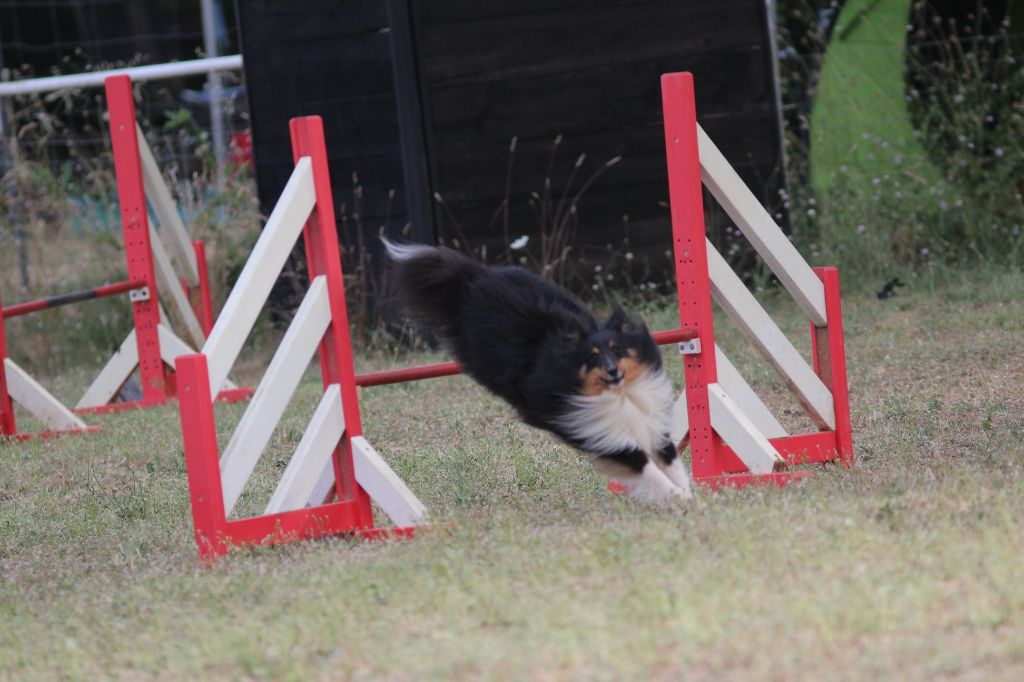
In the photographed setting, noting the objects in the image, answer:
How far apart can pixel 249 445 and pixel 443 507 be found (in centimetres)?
71

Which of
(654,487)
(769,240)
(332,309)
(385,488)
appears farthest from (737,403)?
(332,309)

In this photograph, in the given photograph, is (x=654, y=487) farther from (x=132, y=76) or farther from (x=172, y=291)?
(x=132, y=76)

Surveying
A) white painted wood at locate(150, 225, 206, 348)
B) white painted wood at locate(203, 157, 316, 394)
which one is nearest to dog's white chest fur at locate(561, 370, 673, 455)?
white painted wood at locate(203, 157, 316, 394)

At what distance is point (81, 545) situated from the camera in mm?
4074

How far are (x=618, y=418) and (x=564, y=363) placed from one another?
20 centimetres

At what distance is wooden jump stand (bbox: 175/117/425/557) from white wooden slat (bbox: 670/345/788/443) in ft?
3.12

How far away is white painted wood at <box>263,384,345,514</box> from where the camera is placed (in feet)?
A: 12.3

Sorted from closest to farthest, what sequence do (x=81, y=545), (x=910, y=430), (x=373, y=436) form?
(x=81, y=545) < (x=910, y=430) < (x=373, y=436)

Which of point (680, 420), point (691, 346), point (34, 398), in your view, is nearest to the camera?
point (691, 346)

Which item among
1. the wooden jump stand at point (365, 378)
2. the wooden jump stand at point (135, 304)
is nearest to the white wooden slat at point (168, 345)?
the wooden jump stand at point (135, 304)

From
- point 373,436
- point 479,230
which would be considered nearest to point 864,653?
point 373,436

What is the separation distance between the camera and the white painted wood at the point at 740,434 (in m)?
3.92

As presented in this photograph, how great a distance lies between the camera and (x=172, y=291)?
6668 millimetres

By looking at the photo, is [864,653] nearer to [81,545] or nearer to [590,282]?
[81,545]
